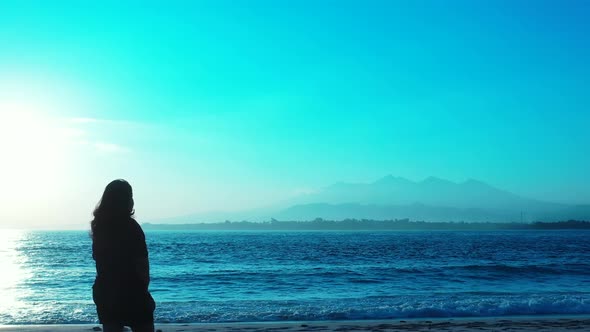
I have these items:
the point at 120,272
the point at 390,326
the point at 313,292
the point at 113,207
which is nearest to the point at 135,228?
the point at 113,207

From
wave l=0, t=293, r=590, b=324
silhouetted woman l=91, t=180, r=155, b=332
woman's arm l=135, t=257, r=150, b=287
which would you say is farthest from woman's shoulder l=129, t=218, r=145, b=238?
wave l=0, t=293, r=590, b=324

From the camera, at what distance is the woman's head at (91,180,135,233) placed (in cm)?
485

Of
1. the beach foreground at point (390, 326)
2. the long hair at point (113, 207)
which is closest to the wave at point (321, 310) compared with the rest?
the beach foreground at point (390, 326)

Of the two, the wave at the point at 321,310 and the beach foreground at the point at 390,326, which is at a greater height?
the beach foreground at the point at 390,326

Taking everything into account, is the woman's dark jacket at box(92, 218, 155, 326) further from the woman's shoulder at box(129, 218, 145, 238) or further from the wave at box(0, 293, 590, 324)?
the wave at box(0, 293, 590, 324)

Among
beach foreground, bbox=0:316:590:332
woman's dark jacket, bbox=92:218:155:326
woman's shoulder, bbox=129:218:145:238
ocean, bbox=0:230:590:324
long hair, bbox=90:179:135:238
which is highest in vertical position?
long hair, bbox=90:179:135:238

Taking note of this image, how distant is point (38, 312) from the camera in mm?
15867

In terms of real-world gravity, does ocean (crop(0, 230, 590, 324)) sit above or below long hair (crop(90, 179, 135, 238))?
below

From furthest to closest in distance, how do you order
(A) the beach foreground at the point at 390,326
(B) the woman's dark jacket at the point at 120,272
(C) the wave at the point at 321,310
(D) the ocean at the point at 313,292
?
(D) the ocean at the point at 313,292 → (C) the wave at the point at 321,310 → (A) the beach foreground at the point at 390,326 → (B) the woman's dark jacket at the point at 120,272

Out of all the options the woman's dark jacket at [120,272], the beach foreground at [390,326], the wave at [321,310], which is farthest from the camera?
the wave at [321,310]

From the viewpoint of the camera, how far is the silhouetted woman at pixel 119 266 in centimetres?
480

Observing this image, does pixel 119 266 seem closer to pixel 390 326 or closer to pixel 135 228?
pixel 135 228

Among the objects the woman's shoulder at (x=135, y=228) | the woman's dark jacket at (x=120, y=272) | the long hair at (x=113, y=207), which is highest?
the long hair at (x=113, y=207)

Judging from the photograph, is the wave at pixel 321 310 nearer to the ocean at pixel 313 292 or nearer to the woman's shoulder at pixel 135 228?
the ocean at pixel 313 292
